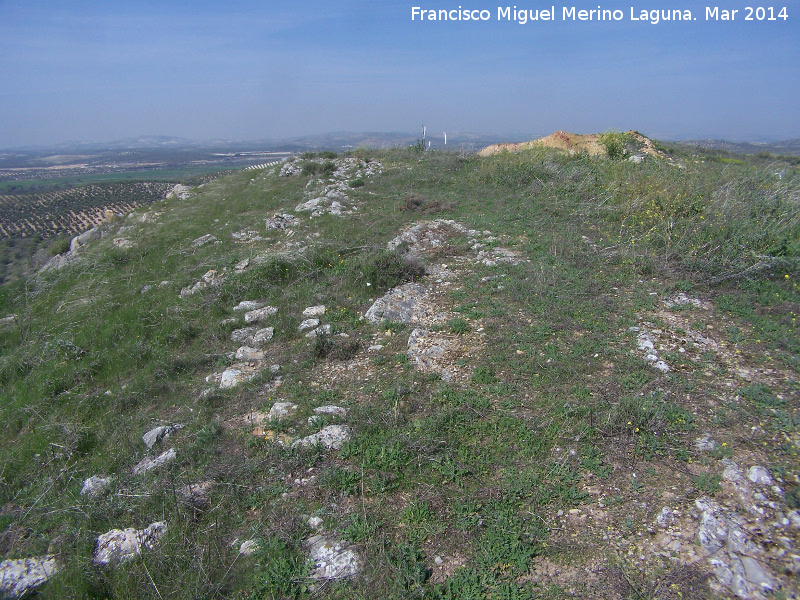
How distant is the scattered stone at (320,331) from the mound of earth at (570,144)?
11.2 metres

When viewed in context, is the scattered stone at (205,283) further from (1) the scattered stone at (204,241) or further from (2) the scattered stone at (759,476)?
(2) the scattered stone at (759,476)

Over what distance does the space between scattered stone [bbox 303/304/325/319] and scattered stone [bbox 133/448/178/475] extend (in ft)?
8.23

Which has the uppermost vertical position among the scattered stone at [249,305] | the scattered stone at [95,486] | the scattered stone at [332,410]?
the scattered stone at [249,305]

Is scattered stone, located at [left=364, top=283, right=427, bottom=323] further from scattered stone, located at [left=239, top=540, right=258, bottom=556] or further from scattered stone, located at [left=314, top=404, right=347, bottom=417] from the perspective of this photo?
scattered stone, located at [left=239, top=540, right=258, bottom=556]

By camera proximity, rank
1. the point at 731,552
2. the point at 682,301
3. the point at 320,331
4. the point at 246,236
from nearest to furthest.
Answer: the point at 731,552
the point at 682,301
the point at 320,331
the point at 246,236

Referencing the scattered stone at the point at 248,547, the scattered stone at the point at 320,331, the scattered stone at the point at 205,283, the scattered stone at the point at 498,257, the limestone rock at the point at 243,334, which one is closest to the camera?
the scattered stone at the point at 248,547

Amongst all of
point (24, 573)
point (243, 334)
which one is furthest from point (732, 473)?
point (243, 334)

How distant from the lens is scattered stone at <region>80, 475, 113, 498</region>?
3.37 m

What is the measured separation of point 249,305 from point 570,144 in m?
14.7

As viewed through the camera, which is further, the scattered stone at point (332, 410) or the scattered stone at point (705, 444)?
the scattered stone at point (332, 410)

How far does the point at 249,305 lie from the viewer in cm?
652

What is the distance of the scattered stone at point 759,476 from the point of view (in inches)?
108

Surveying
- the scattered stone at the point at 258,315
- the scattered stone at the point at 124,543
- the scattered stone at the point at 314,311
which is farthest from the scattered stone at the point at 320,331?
the scattered stone at the point at 124,543

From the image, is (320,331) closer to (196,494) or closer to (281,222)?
(196,494)
